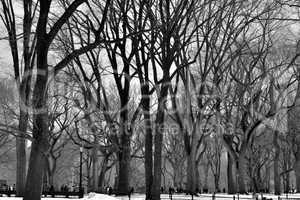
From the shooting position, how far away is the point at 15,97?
2995 cm

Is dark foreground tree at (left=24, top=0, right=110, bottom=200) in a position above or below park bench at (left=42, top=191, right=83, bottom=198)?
above

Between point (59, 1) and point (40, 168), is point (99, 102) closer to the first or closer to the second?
A: point (59, 1)

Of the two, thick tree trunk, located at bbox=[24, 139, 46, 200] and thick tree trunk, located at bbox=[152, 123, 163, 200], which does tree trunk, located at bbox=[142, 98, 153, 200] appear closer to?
thick tree trunk, located at bbox=[152, 123, 163, 200]

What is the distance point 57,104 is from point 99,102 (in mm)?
11735

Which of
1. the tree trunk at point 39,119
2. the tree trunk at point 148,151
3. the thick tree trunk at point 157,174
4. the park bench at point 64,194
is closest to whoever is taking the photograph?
the tree trunk at point 39,119

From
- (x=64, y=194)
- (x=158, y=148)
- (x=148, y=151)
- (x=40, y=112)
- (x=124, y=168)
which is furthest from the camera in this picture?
(x=64, y=194)

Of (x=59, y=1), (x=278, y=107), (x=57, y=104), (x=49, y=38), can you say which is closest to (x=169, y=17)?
(x=49, y=38)

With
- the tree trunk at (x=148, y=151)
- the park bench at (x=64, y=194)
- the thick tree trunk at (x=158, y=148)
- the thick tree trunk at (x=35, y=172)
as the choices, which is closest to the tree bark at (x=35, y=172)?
the thick tree trunk at (x=35, y=172)

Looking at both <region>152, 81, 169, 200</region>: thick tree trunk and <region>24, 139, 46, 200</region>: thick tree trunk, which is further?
<region>152, 81, 169, 200</region>: thick tree trunk

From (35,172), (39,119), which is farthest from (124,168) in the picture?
(39,119)

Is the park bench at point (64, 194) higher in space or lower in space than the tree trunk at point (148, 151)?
lower

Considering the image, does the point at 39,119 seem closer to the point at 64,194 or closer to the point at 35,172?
the point at 35,172

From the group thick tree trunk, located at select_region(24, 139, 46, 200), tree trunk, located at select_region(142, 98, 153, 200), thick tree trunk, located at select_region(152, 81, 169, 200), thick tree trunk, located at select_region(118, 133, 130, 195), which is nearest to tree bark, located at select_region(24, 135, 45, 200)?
thick tree trunk, located at select_region(24, 139, 46, 200)

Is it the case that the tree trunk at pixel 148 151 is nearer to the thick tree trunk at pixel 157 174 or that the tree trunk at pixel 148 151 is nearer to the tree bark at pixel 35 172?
the thick tree trunk at pixel 157 174
